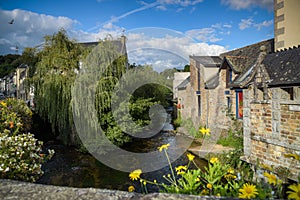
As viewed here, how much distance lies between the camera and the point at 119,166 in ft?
30.2

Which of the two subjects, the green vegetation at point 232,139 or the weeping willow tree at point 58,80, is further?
the weeping willow tree at point 58,80

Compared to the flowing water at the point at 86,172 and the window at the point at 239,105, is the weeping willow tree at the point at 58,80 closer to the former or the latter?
the flowing water at the point at 86,172

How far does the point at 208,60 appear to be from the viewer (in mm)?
15375

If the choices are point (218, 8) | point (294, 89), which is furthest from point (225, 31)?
point (294, 89)

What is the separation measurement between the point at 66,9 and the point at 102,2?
6.56 ft

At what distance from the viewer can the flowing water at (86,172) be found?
292 inches

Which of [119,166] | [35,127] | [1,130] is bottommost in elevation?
[119,166]

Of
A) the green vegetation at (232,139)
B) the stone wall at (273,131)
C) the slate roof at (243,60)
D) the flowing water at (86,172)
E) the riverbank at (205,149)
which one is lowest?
the flowing water at (86,172)

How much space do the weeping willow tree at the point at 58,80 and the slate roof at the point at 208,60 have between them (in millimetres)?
8056

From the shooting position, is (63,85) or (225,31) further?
(225,31)

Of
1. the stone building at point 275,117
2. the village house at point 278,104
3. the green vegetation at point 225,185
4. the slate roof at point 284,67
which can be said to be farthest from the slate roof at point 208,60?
the green vegetation at point 225,185

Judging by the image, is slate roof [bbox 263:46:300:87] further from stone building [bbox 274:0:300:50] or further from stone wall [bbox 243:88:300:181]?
stone wall [bbox 243:88:300:181]

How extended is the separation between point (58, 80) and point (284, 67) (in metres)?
9.65

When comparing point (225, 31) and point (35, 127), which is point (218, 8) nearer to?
point (225, 31)
